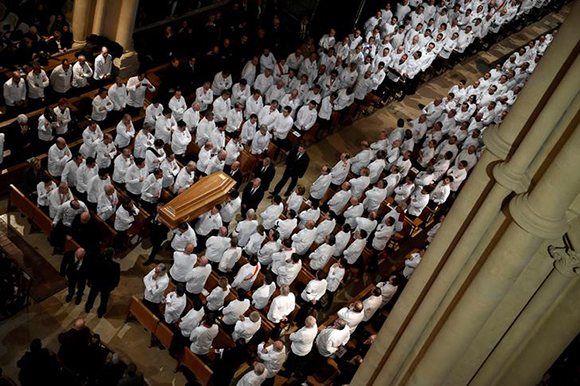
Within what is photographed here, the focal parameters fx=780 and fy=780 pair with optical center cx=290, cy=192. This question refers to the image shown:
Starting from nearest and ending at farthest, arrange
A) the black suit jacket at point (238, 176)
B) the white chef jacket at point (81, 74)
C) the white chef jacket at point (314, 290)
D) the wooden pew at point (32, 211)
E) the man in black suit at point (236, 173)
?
the wooden pew at point (32, 211) < the white chef jacket at point (314, 290) < the man in black suit at point (236, 173) < the black suit jacket at point (238, 176) < the white chef jacket at point (81, 74)

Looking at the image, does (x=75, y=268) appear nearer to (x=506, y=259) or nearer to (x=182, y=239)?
(x=182, y=239)

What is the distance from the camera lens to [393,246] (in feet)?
54.4

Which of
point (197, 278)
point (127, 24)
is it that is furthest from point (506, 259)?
point (127, 24)

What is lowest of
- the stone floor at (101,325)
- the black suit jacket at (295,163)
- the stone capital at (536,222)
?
the stone floor at (101,325)

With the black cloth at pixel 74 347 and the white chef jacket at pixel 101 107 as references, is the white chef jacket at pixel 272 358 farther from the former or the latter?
the white chef jacket at pixel 101 107

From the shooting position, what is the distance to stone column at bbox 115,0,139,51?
18.1 metres

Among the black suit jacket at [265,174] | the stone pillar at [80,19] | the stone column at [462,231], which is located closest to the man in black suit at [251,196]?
the black suit jacket at [265,174]

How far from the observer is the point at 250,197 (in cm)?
1585

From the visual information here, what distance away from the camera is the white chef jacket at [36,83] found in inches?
623

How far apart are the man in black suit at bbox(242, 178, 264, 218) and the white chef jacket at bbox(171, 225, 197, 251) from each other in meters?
1.91

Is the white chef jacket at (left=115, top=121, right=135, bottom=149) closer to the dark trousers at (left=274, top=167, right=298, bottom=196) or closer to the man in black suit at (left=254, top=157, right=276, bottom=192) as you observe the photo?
the man in black suit at (left=254, top=157, right=276, bottom=192)

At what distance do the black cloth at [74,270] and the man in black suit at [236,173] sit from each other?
377 centimetres

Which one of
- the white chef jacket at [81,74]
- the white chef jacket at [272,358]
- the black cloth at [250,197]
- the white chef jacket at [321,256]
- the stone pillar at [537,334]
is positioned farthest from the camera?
the white chef jacket at [81,74]

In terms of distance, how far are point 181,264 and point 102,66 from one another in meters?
6.06
